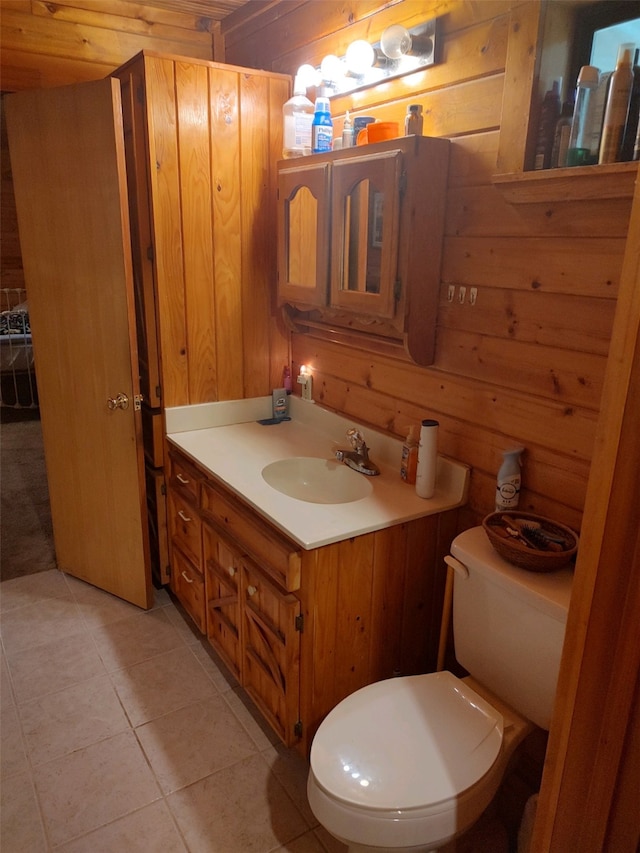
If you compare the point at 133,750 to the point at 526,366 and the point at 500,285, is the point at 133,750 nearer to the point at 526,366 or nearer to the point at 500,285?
the point at 526,366

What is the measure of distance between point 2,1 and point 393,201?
180 centimetres

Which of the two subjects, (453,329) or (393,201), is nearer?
(393,201)

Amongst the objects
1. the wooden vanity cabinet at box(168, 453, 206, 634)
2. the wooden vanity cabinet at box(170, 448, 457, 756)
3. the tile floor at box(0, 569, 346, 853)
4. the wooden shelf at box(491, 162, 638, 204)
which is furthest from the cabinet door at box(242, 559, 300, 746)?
the wooden shelf at box(491, 162, 638, 204)

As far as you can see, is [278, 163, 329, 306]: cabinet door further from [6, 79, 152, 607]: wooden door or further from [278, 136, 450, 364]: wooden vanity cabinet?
[6, 79, 152, 607]: wooden door

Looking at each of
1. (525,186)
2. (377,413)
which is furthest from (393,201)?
(377,413)

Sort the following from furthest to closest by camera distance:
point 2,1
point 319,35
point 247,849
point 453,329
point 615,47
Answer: point 2,1, point 319,35, point 453,329, point 247,849, point 615,47

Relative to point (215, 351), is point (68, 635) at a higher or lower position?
lower

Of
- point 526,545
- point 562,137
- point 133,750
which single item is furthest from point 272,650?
point 562,137

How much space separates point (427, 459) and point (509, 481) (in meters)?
0.26

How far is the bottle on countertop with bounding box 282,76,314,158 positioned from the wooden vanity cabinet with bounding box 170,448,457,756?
3.74 ft

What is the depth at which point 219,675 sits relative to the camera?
6.93ft

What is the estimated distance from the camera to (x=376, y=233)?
1650 mm

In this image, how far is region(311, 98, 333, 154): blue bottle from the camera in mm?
1897

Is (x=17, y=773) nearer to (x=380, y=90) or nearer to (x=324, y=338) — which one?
(x=324, y=338)
